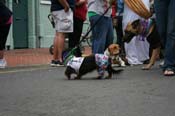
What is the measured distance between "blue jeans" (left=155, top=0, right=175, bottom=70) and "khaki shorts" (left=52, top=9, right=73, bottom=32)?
8.73 feet

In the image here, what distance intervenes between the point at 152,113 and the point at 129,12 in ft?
19.9

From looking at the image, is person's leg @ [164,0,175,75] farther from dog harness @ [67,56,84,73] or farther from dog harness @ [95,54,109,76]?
→ dog harness @ [67,56,84,73]

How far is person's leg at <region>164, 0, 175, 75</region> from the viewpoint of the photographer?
7.95 metres

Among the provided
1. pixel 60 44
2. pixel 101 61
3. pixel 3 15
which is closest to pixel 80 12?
pixel 60 44

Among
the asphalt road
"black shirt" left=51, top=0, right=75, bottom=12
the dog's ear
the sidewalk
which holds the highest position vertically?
"black shirt" left=51, top=0, right=75, bottom=12

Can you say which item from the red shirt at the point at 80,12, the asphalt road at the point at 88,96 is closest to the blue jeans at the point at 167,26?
the asphalt road at the point at 88,96

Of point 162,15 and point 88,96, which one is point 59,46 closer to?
point 162,15

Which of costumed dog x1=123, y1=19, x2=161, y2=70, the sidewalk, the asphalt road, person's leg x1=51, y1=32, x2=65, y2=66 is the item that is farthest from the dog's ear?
the sidewalk

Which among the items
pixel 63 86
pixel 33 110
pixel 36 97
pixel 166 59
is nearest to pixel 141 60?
pixel 166 59

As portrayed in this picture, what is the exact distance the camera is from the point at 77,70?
25.4ft

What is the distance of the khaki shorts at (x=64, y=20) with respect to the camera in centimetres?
1055

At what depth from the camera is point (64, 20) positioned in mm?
10570

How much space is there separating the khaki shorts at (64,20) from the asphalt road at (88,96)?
222cm

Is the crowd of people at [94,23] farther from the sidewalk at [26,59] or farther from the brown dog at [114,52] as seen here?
the sidewalk at [26,59]
